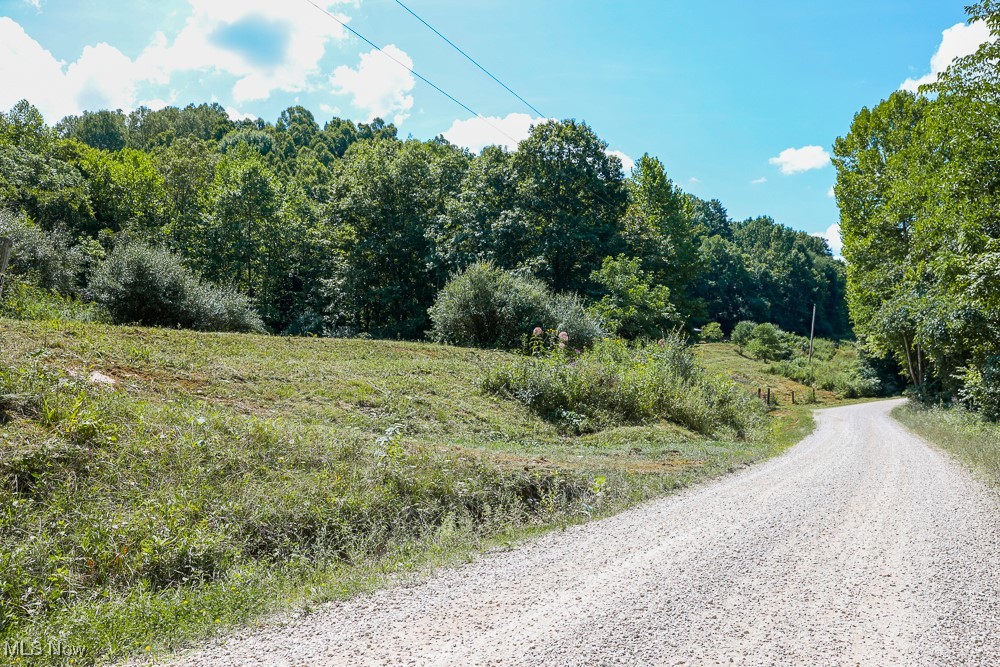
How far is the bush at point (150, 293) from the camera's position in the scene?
59.0 ft

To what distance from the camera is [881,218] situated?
28172 mm

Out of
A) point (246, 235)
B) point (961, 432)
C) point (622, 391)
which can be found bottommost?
point (961, 432)

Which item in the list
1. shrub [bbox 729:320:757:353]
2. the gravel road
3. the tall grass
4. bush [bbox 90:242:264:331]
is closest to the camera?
the gravel road

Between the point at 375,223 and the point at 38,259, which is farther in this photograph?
the point at 375,223

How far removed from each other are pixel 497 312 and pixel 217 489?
1688 cm

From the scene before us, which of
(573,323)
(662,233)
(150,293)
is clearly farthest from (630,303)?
(150,293)

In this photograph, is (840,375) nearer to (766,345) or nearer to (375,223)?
(766,345)

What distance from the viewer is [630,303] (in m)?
28.3

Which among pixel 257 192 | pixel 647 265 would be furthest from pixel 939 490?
pixel 257 192

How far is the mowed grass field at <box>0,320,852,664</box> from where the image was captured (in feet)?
14.0

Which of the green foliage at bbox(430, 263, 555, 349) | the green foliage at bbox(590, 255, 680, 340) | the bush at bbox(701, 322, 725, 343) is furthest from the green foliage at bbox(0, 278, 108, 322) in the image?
the bush at bbox(701, 322, 725, 343)

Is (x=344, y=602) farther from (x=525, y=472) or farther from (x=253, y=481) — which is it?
(x=525, y=472)

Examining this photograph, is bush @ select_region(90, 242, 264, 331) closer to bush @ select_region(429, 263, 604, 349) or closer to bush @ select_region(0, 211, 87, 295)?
bush @ select_region(0, 211, 87, 295)

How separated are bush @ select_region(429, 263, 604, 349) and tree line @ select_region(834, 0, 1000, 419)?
11.6 meters
